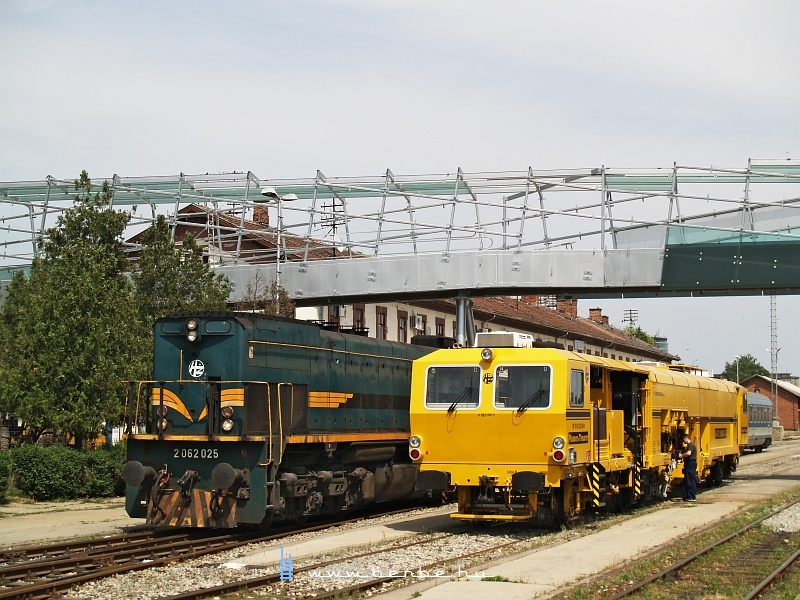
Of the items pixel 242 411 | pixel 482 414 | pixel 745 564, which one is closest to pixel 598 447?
pixel 482 414

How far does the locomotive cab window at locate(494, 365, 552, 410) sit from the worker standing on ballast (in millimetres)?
8450

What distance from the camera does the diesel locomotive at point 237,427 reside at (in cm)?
1580

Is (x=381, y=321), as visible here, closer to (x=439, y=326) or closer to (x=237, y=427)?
(x=439, y=326)

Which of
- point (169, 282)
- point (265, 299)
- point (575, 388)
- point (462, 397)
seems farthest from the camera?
point (265, 299)

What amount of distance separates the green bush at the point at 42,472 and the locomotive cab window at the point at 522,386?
12.0m

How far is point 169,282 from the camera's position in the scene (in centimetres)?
2638

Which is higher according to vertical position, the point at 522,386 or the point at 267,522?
the point at 522,386

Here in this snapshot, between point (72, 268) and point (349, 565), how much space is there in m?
14.3

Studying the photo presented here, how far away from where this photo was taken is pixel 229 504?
1577 centimetres

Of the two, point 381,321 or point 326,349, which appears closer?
point 326,349

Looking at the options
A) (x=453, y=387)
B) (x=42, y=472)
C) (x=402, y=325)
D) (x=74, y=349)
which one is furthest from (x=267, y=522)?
(x=402, y=325)

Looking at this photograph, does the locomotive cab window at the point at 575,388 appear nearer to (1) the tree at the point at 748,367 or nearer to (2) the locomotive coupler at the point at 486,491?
(2) the locomotive coupler at the point at 486,491

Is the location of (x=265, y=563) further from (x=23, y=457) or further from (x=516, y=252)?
(x=516, y=252)

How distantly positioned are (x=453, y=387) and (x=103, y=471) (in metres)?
11.3
